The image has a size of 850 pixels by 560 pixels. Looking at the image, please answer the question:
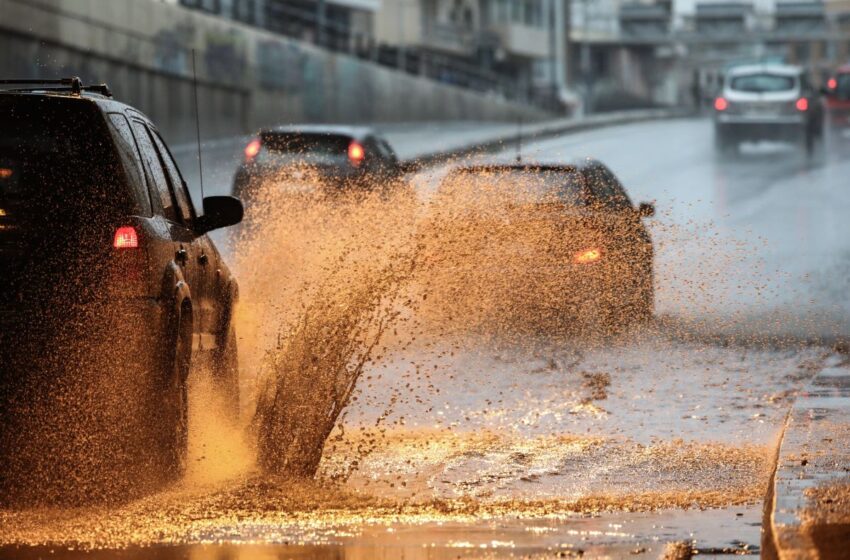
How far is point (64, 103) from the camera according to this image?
7.38 meters

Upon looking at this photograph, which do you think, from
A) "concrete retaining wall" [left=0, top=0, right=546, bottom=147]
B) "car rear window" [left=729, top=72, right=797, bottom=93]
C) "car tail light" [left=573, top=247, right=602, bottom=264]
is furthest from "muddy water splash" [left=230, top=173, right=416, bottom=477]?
"car rear window" [left=729, top=72, right=797, bottom=93]

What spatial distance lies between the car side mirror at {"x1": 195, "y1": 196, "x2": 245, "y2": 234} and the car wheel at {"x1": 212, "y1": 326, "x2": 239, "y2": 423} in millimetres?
724

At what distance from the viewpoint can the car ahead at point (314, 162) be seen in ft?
66.0

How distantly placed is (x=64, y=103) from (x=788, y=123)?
33.0m

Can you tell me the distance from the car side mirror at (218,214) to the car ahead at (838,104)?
35.5m

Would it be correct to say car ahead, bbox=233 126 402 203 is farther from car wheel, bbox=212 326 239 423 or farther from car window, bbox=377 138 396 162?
car wheel, bbox=212 326 239 423

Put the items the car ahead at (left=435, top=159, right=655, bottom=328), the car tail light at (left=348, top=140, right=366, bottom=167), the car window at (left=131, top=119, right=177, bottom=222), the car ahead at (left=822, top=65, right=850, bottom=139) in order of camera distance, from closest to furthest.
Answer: the car window at (left=131, top=119, right=177, bottom=222)
the car ahead at (left=435, top=159, right=655, bottom=328)
the car tail light at (left=348, top=140, right=366, bottom=167)
the car ahead at (left=822, top=65, right=850, bottom=139)

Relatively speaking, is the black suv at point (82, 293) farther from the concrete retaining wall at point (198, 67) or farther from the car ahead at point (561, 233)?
the concrete retaining wall at point (198, 67)

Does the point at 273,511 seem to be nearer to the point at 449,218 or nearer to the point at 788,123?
the point at 449,218

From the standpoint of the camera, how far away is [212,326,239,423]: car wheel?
9.15m

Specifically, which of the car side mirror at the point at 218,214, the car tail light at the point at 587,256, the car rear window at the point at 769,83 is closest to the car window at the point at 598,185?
the car tail light at the point at 587,256

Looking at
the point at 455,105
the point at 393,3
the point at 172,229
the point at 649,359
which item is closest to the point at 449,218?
the point at 649,359

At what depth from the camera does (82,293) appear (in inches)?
278

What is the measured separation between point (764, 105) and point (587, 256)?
86.5 feet
